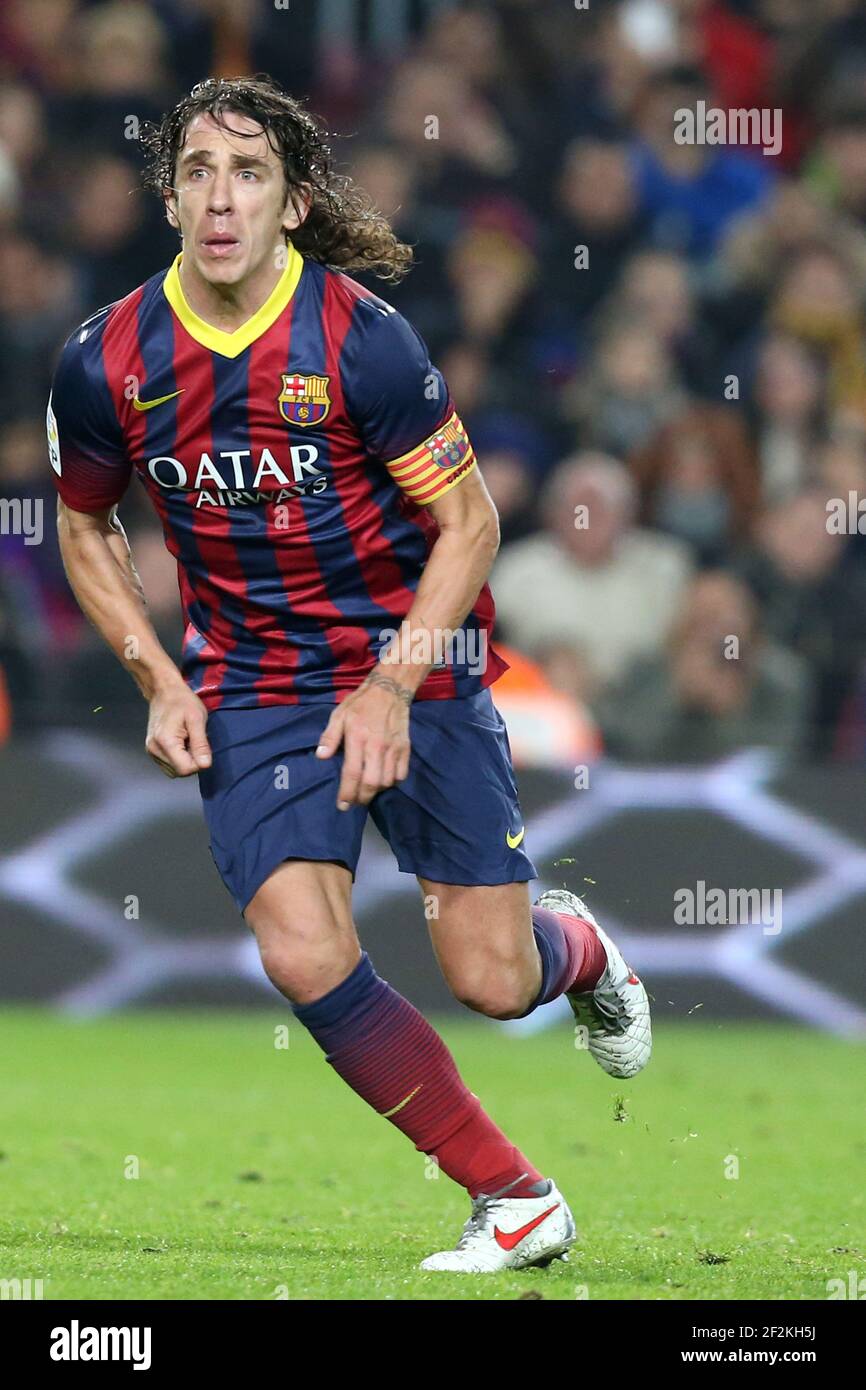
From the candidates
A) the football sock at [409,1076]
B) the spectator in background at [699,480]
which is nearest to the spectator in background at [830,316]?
the spectator in background at [699,480]

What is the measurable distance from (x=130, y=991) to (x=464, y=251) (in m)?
3.65

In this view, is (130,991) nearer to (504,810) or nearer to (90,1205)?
(90,1205)

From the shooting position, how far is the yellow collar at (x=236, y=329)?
13.1 feet

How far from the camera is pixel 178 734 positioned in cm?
405

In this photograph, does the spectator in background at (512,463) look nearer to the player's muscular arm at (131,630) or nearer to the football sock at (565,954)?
the football sock at (565,954)

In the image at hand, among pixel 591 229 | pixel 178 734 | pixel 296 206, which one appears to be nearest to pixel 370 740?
pixel 178 734

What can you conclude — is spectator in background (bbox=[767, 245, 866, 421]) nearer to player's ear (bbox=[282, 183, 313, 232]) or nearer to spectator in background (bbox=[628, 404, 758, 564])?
spectator in background (bbox=[628, 404, 758, 564])

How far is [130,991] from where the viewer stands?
26.1ft

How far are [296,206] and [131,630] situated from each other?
0.88 m

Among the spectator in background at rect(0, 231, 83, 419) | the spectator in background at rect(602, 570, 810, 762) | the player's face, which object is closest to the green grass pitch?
the spectator in background at rect(602, 570, 810, 762)

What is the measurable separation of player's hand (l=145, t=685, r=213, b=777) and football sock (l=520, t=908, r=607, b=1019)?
2.66 feet

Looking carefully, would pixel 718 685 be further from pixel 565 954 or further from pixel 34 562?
pixel 565 954

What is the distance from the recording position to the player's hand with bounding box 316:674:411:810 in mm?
3873
